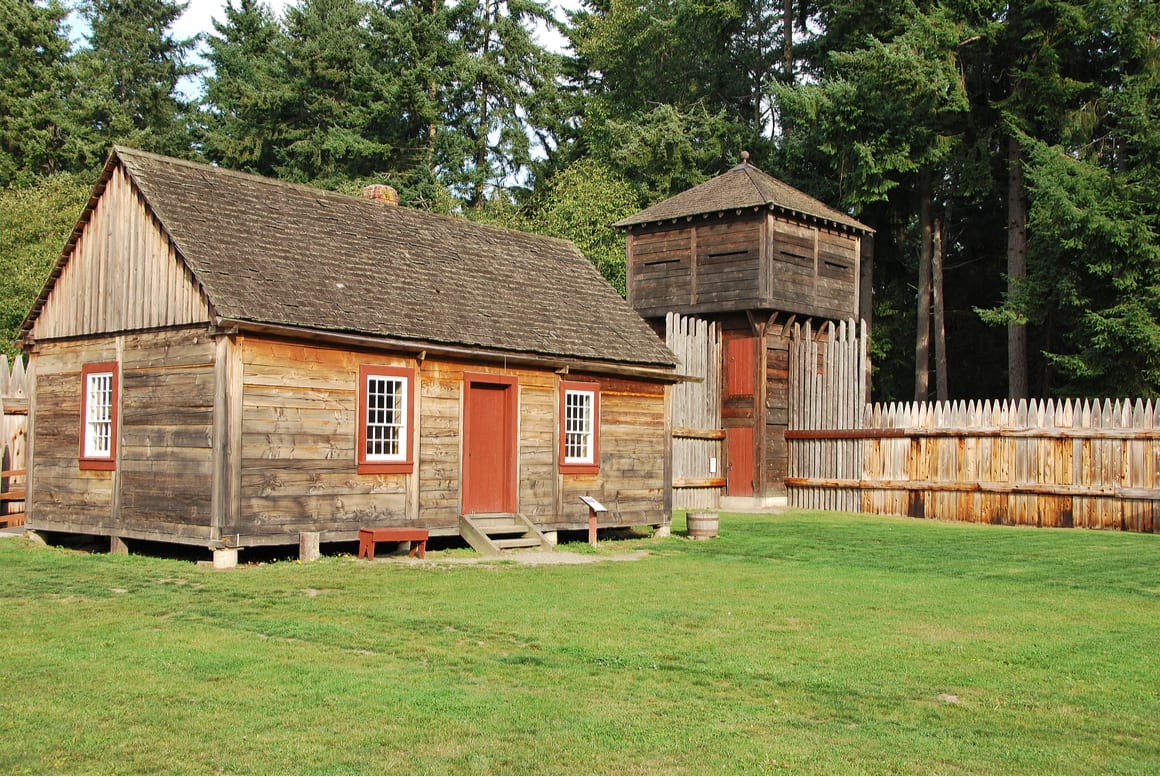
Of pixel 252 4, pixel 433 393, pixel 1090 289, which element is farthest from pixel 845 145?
pixel 252 4

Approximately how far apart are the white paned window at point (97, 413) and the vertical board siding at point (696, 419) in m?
14.4

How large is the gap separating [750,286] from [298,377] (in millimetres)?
15978

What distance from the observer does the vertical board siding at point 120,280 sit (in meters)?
18.0

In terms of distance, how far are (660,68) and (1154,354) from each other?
2800 cm

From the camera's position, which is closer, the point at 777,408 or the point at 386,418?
the point at 386,418

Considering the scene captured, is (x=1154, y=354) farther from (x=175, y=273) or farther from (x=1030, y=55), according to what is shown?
(x=175, y=273)

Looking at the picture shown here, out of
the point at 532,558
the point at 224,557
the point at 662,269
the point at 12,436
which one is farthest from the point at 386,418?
the point at 662,269

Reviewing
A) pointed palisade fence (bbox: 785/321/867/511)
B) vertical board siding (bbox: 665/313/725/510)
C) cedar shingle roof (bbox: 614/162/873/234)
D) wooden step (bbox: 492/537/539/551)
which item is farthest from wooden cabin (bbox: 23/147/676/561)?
pointed palisade fence (bbox: 785/321/867/511)

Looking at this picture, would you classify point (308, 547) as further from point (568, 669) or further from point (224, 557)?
point (568, 669)

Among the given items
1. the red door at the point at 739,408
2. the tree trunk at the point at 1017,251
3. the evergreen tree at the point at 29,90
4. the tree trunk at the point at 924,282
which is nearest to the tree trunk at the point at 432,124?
the evergreen tree at the point at 29,90

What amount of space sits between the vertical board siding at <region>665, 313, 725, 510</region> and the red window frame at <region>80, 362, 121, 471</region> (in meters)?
14.5

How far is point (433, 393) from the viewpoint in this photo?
19859 millimetres

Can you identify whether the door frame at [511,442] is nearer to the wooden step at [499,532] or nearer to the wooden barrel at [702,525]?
the wooden step at [499,532]

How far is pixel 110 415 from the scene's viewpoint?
63.2ft
